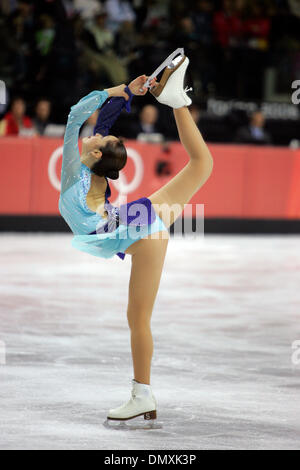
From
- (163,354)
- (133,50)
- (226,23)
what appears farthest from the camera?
(226,23)

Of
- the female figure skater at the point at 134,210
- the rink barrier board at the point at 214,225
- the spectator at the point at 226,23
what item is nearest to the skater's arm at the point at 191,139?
the female figure skater at the point at 134,210

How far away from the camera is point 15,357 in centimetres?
595

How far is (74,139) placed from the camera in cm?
432

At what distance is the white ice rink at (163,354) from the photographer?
426cm

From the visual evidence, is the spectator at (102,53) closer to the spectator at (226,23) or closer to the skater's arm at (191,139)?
the spectator at (226,23)

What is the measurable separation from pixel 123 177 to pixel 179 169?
98 centimetres

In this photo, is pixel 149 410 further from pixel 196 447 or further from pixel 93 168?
pixel 93 168

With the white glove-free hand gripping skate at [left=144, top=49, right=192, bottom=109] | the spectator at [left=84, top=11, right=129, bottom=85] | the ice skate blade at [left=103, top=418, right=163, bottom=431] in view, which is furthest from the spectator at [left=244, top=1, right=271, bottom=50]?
the ice skate blade at [left=103, top=418, right=163, bottom=431]

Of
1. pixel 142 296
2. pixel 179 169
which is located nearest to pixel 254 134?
pixel 179 169

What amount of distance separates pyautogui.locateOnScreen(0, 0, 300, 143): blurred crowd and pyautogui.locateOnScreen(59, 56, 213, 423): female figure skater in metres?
8.75

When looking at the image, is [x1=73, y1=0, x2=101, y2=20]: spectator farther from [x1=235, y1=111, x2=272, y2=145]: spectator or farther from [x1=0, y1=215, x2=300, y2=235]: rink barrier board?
[x1=0, y1=215, x2=300, y2=235]: rink barrier board

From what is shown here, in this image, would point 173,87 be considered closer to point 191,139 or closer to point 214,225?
point 191,139

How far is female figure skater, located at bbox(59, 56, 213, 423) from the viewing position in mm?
4355

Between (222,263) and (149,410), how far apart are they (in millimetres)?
6991
